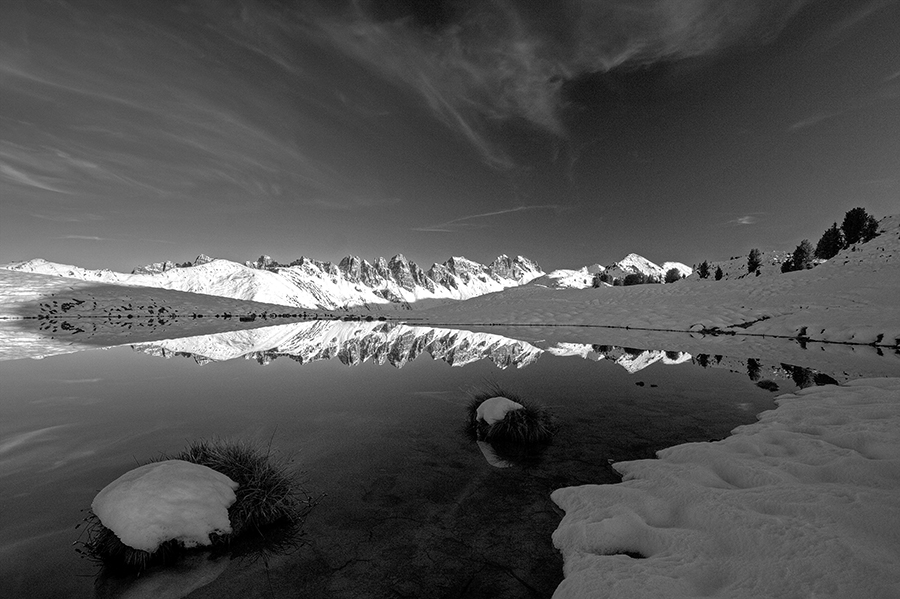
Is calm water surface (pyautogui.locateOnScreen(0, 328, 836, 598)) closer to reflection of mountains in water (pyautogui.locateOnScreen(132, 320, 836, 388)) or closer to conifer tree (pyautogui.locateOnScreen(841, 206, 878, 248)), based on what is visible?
reflection of mountains in water (pyautogui.locateOnScreen(132, 320, 836, 388))

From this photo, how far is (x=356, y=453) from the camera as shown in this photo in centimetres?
Answer: 835

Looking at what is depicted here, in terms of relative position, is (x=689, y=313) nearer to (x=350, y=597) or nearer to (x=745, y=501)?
(x=745, y=501)

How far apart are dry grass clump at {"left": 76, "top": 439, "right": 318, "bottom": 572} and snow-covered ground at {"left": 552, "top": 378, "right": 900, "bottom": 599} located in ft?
13.6

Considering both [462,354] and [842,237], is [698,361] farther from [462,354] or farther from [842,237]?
[842,237]

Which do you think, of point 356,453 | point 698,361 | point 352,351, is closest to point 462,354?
point 352,351

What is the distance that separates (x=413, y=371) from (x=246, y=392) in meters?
7.12

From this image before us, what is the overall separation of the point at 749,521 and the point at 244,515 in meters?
6.99

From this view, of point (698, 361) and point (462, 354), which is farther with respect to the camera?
point (462, 354)

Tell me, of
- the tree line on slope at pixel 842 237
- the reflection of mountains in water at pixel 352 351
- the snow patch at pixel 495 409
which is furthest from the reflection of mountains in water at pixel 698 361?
the tree line on slope at pixel 842 237

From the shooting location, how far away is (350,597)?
13.8 feet

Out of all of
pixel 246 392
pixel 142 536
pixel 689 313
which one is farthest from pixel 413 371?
pixel 689 313

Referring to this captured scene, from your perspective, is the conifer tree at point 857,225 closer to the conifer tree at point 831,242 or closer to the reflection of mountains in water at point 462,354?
the conifer tree at point 831,242

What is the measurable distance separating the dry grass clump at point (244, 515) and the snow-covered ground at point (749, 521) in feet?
13.6

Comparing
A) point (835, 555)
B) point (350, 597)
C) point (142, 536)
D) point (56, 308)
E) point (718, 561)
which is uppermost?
point (56, 308)
